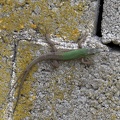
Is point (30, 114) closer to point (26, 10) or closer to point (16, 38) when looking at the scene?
point (16, 38)

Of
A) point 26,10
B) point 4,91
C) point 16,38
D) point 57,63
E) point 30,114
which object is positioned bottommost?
point 30,114

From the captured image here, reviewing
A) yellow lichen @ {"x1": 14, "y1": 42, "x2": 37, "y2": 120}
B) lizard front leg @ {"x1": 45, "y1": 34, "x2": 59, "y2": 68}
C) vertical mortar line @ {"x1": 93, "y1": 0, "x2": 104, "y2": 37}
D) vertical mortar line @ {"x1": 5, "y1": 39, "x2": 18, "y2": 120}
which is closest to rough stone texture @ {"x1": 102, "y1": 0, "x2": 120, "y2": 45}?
vertical mortar line @ {"x1": 93, "y1": 0, "x2": 104, "y2": 37}

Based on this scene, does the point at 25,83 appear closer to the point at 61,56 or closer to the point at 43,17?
the point at 61,56

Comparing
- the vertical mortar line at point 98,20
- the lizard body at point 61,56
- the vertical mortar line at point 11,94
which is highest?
the vertical mortar line at point 98,20

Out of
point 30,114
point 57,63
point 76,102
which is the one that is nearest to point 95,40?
point 57,63

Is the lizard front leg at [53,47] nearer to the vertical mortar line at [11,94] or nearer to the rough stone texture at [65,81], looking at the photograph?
the rough stone texture at [65,81]

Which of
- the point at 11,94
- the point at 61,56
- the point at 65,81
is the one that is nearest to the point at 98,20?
the point at 61,56

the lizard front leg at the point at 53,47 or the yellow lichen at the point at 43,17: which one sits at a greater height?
the yellow lichen at the point at 43,17

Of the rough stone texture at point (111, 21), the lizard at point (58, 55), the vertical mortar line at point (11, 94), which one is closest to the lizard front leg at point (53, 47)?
the lizard at point (58, 55)
